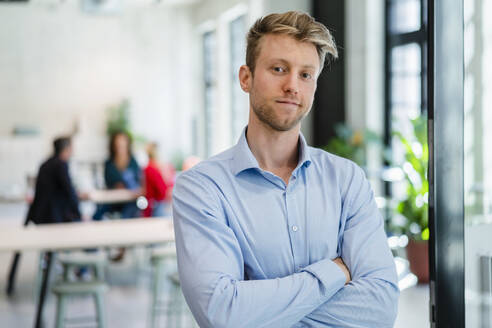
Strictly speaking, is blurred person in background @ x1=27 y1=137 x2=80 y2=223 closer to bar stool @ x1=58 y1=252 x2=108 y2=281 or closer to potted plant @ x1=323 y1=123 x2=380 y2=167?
bar stool @ x1=58 y1=252 x2=108 y2=281

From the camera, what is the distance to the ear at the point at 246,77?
64.7 inches

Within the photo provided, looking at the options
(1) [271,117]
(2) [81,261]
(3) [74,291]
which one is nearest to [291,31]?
(1) [271,117]

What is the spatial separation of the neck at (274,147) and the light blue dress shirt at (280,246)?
31mm

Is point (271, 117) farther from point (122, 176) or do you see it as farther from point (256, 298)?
point (122, 176)

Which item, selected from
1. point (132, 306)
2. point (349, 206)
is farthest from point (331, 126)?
point (349, 206)

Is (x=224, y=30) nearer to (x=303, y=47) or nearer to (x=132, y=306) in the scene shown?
(x=132, y=306)

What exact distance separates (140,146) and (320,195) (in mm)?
11272

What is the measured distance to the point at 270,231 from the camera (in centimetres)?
159

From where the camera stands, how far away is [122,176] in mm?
7625

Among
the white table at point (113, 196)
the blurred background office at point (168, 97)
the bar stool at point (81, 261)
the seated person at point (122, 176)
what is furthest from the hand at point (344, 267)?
the seated person at point (122, 176)

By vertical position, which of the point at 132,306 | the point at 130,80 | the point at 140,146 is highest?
the point at 130,80

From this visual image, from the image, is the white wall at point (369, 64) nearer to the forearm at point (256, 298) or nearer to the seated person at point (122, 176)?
the seated person at point (122, 176)

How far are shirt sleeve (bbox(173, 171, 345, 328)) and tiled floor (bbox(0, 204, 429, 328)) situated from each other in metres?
3.01

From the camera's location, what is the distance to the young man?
1.47 metres
